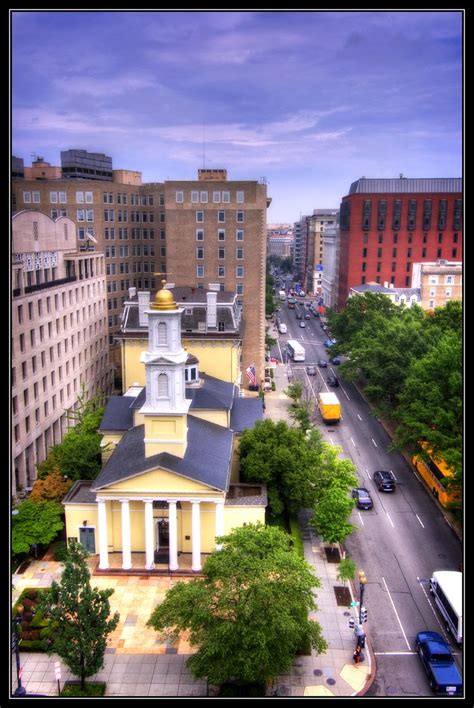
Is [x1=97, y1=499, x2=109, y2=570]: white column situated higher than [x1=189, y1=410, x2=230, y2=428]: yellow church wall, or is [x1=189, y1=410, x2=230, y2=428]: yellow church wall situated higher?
[x1=189, y1=410, x2=230, y2=428]: yellow church wall

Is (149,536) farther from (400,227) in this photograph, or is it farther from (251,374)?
(400,227)

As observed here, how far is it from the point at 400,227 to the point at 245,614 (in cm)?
9597

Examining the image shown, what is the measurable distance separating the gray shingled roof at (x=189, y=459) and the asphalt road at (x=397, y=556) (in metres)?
10.9

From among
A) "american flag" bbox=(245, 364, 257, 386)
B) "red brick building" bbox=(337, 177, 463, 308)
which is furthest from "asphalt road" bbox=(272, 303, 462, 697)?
"red brick building" bbox=(337, 177, 463, 308)

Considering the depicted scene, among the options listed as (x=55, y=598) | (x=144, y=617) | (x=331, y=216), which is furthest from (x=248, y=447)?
(x=331, y=216)

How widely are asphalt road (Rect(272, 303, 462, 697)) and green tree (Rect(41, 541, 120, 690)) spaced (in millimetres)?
12708

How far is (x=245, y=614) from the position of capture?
75.7ft

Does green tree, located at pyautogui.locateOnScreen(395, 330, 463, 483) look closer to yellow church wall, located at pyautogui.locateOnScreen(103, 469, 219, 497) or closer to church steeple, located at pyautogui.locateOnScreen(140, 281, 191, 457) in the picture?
yellow church wall, located at pyautogui.locateOnScreen(103, 469, 219, 497)

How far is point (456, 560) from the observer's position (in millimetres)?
37156

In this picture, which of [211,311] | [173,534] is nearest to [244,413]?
[211,311]

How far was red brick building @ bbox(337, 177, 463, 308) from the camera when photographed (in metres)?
106

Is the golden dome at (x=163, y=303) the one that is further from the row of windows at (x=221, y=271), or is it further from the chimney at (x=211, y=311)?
the row of windows at (x=221, y=271)

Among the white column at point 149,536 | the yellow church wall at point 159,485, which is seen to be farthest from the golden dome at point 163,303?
the white column at point 149,536

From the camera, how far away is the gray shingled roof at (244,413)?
148ft
